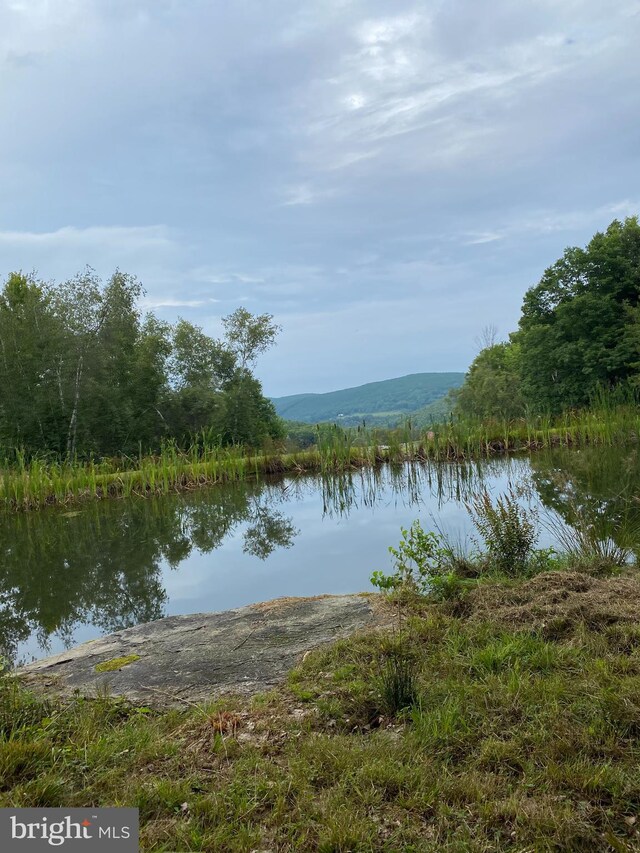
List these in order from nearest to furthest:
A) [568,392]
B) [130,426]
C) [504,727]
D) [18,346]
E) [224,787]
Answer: [224,787] → [504,727] → [18,346] → [130,426] → [568,392]

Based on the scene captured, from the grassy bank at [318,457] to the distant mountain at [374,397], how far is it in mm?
71336

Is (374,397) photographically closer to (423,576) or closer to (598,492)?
(598,492)

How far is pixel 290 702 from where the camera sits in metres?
2.45

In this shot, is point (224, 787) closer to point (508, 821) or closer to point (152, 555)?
point (508, 821)

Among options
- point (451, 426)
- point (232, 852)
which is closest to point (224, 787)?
point (232, 852)

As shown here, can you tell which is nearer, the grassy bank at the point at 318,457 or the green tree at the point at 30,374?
the grassy bank at the point at 318,457

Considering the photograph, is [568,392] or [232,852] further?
[568,392]

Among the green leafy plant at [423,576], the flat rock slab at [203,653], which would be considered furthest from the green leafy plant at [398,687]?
the green leafy plant at [423,576]

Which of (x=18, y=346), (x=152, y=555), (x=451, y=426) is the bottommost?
(x=152, y=555)

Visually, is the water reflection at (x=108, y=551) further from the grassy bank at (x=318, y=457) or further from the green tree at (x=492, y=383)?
the green tree at (x=492, y=383)

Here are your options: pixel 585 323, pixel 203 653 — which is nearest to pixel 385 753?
pixel 203 653

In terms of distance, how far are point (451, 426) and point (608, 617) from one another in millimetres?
9304

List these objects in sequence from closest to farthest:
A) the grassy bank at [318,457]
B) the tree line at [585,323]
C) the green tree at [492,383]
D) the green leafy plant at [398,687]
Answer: the green leafy plant at [398,687]
the grassy bank at [318,457]
the tree line at [585,323]
the green tree at [492,383]

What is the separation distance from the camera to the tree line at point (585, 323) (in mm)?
22188
